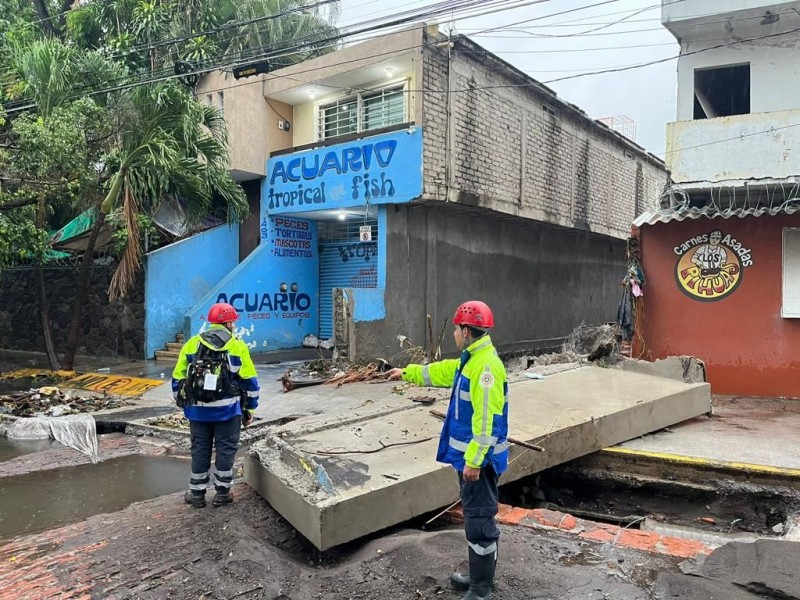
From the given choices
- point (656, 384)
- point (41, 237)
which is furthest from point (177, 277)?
point (656, 384)

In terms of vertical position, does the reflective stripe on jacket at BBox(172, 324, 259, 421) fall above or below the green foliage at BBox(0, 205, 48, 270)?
below

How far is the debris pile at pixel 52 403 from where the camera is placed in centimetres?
820

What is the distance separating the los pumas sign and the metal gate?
7.38 m

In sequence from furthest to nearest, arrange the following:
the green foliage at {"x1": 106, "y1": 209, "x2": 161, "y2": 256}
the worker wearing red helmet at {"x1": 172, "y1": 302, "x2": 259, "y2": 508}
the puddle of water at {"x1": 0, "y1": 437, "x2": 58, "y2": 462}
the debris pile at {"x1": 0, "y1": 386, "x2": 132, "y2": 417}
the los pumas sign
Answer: the green foliage at {"x1": 106, "y1": 209, "x2": 161, "y2": 256}, the los pumas sign, the debris pile at {"x1": 0, "y1": 386, "x2": 132, "y2": 417}, the puddle of water at {"x1": 0, "y1": 437, "x2": 58, "y2": 462}, the worker wearing red helmet at {"x1": 172, "y1": 302, "x2": 259, "y2": 508}

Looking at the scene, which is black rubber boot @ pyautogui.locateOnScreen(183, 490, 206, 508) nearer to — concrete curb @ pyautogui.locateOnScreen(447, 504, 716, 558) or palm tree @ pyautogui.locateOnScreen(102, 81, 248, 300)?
concrete curb @ pyautogui.locateOnScreen(447, 504, 716, 558)

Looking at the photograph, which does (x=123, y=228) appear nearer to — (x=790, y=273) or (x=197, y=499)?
(x=197, y=499)

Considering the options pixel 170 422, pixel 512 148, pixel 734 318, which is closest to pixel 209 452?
pixel 170 422

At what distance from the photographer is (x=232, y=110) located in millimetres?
13969

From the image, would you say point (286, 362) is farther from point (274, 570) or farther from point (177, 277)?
point (274, 570)

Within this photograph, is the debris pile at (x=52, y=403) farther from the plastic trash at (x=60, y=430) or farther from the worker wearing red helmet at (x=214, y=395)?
the worker wearing red helmet at (x=214, y=395)

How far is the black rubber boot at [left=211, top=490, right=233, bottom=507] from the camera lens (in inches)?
184

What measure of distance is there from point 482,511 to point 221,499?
238 centimetres

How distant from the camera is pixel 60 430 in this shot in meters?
7.30

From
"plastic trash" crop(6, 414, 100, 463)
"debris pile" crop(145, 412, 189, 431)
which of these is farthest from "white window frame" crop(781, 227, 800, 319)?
"plastic trash" crop(6, 414, 100, 463)
